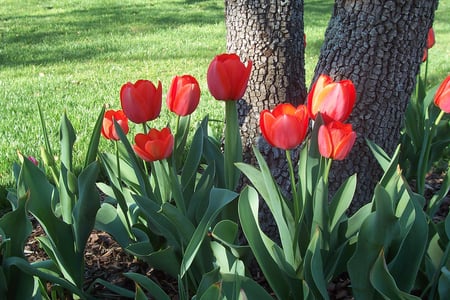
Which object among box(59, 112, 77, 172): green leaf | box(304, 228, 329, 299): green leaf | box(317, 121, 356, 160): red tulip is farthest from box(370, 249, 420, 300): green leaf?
box(59, 112, 77, 172): green leaf

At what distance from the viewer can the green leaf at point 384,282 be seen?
4.97 ft

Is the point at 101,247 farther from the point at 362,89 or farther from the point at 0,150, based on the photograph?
the point at 0,150

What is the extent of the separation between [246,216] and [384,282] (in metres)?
0.41

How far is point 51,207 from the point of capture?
190 cm

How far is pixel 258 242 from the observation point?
5.78 ft

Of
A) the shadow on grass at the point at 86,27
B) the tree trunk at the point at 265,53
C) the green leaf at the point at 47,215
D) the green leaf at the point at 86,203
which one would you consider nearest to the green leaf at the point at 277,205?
the green leaf at the point at 86,203

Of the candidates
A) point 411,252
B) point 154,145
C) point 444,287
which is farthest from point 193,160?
point 444,287

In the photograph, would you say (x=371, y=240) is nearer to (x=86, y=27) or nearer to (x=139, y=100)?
(x=139, y=100)

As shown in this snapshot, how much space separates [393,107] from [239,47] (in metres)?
0.76

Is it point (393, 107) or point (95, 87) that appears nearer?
point (393, 107)

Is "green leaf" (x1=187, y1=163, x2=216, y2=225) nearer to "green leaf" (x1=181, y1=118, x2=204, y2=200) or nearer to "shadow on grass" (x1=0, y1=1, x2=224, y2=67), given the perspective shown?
"green leaf" (x1=181, y1=118, x2=204, y2=200)

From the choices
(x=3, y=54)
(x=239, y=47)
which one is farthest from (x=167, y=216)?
(x=3, y=54)

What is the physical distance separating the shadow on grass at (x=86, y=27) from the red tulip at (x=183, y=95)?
5.12 meters

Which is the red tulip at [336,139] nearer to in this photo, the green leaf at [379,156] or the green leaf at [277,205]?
the green leaf at [277,205]
